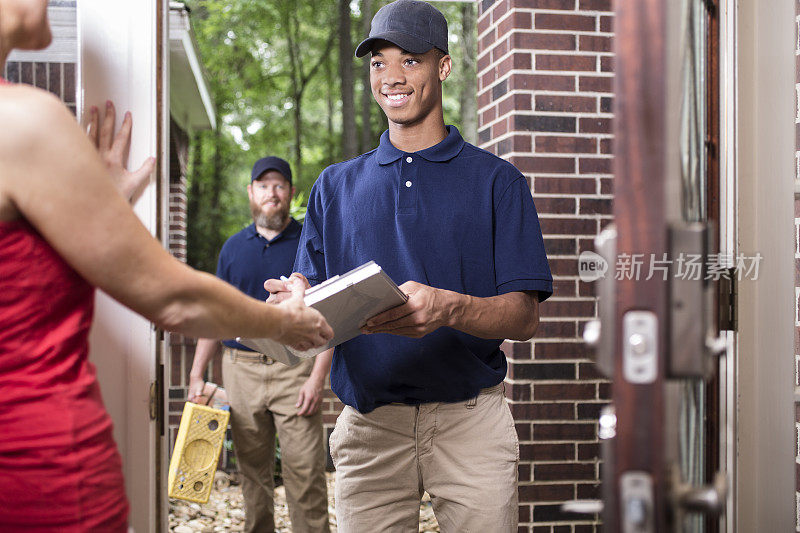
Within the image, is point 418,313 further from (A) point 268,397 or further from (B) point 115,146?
(A) point 268,397

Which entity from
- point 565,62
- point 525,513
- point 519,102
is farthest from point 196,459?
point 565,62

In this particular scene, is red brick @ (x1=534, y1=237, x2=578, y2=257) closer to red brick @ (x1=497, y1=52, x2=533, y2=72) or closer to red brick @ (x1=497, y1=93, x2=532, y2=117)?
red brick @ (x1=497, y1=93, x2=532, y2=117)

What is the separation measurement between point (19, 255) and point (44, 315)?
0.10m

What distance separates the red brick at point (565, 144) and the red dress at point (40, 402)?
8.15ft

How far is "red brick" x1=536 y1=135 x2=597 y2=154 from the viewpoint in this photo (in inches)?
133

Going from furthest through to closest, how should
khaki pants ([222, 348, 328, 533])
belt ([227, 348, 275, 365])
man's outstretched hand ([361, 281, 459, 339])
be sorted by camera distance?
belt ([227, 348, 275, 365]) → khaki pants ([222, 348, 328, 533]) → man's outstretched hand ([361, 281, 459, 339])

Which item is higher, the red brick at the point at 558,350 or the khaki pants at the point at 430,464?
the red brick at the point at 558,350

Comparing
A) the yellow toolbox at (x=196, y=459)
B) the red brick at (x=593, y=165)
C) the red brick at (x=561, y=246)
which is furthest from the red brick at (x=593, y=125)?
the yellow toolbox at (x=196, y=459)

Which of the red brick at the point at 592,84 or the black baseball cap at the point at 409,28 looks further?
the red brick at the point at 592,84

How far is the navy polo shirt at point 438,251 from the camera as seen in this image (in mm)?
2191

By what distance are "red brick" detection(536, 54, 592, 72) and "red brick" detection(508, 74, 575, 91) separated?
4 cm

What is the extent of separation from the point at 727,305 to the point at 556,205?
2.73 feet

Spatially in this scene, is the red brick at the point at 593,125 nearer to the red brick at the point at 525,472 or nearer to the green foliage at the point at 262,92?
the red brick at the point at 525,472

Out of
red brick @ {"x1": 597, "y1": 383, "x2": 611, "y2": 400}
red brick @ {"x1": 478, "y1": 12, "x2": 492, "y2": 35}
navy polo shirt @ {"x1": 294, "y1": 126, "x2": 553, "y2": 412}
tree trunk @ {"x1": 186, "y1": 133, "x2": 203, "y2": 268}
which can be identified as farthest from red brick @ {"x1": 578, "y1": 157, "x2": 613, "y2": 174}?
tree trunk @ {"x1": 186, "y1": 133, "x2": 203, "y2": 268}
